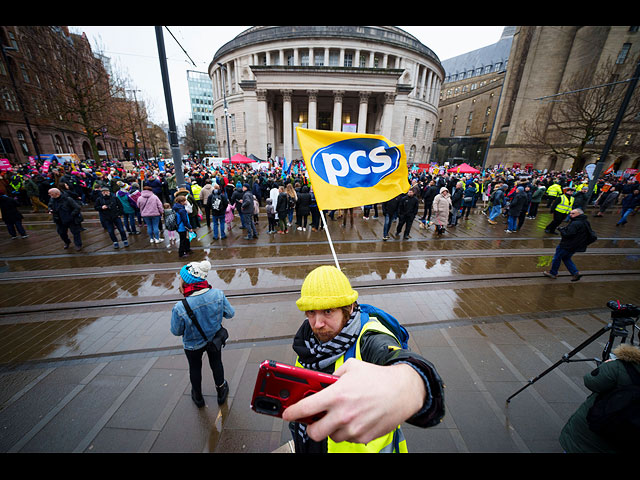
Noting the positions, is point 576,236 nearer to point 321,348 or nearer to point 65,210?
point 321,348

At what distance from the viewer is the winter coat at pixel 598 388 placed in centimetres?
167

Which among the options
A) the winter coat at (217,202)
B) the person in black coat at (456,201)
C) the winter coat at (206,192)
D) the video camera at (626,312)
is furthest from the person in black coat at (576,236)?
the winter coat at (206,192)

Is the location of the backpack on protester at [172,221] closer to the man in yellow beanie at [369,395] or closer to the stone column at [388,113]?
the man in yellow beanie at [369,395]

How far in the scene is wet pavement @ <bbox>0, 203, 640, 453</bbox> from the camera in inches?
105

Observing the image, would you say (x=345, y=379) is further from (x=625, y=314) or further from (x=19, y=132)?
(x=19, y=132)

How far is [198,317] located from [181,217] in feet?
17.4

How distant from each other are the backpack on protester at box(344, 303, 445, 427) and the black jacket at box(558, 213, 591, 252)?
21.8 ft

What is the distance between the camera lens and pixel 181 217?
6996 mm

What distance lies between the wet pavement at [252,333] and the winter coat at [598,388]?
775 mm

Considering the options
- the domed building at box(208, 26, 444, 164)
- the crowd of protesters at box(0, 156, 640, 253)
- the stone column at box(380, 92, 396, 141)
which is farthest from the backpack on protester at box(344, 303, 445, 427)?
the stone column at box(380, 92, 396, 141)

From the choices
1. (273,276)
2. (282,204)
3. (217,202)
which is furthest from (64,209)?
(273,276)

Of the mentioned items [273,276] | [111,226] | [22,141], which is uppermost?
[22,141]

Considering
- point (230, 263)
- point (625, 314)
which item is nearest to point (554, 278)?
point (625, 314)
